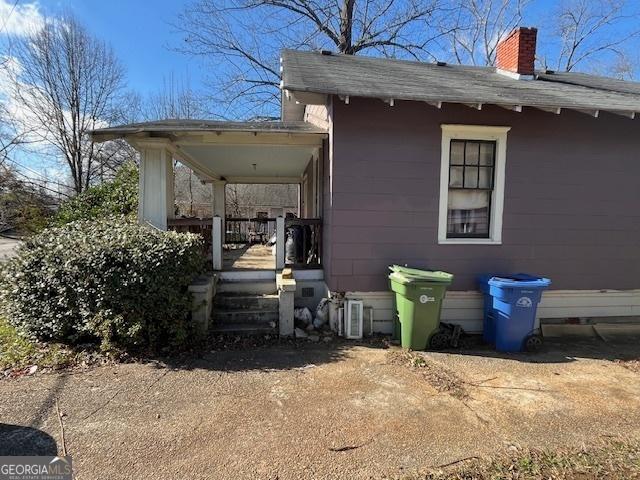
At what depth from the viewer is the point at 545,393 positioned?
3686 millimetres

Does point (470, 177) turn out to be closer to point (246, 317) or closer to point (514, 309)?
point (514, 309)

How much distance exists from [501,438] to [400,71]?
5766 mm

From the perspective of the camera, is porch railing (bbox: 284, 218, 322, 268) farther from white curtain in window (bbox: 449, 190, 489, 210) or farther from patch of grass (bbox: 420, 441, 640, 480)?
patch of grass (bbox: 420, 441, 640, 480)

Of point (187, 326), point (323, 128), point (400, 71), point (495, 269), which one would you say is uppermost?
point (400, 71)

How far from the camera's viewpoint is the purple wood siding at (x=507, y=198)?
530 cm

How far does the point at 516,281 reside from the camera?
496cm

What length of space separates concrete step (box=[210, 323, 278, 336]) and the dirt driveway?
579 mm

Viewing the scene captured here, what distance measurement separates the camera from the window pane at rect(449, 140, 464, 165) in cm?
554

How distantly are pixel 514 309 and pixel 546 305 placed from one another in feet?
4.55

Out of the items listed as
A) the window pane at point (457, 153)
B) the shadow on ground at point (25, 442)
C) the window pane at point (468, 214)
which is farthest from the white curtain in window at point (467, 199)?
the shadow on ground at point (25, 442)

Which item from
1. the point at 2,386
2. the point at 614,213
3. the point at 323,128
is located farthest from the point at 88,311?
the point at 614,213

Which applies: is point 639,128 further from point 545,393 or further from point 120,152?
point 120,152

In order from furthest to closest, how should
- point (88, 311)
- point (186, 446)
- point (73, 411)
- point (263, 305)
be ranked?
point (263, 305) < point (88, 311) < point (73, 411) < point (186, 446)

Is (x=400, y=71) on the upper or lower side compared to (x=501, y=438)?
upper
